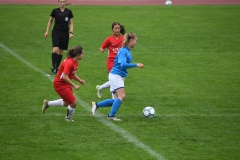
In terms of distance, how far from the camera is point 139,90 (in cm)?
1545

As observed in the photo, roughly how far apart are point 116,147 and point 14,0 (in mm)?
23758

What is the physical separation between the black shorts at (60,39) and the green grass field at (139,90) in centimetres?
102

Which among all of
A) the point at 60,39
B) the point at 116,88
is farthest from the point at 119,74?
the point at 60,39

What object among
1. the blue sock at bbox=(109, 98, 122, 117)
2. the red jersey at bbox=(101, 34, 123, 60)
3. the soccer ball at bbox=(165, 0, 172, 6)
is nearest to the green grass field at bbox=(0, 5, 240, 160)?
the blue sock at bbox=(109, 98, 122, 117)

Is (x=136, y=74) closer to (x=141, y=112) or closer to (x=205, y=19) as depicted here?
(x=141, y=112)

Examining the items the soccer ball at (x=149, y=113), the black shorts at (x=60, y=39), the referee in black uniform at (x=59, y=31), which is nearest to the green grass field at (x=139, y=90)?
the soccer ball at (x=149, y=113)

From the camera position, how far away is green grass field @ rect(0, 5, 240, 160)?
1008cm

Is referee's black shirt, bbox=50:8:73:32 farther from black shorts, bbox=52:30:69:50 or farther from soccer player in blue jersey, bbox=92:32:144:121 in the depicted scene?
soccer player in blue jersey, bbox=92:32:144:121

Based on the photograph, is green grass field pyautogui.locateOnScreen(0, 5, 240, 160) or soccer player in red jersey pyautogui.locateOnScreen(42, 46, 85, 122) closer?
green grass field pyautogui.locateOnScreen(0, 5, 240, 160)

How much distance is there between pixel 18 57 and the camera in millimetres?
19797

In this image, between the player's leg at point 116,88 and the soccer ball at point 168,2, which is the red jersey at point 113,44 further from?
the soccer ball at point 168,2

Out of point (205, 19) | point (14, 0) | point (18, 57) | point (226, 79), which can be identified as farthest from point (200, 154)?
point (14, 0)

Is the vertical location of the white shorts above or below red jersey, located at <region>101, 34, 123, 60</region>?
below

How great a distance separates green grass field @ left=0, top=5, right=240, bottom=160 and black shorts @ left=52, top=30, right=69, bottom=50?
3.36ft
